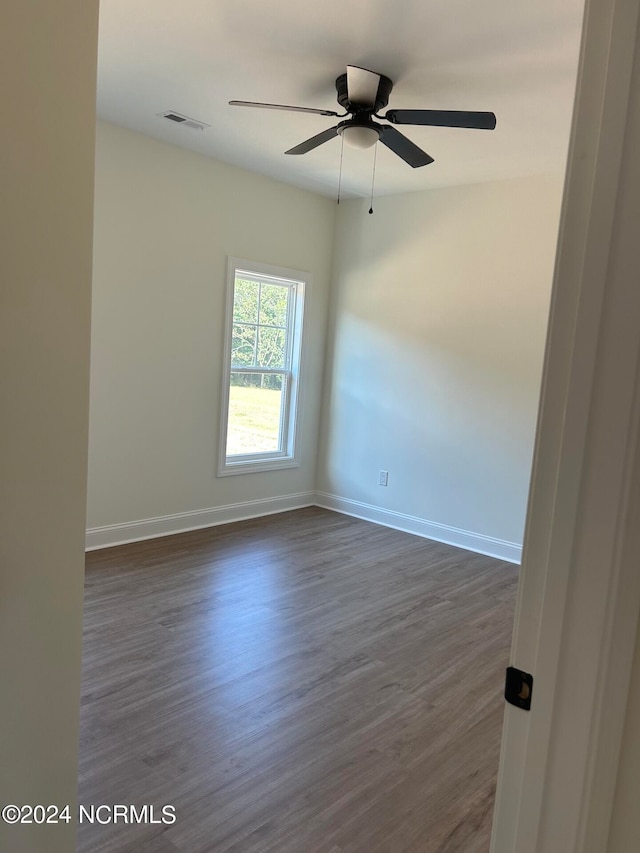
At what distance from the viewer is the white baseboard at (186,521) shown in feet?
14.1

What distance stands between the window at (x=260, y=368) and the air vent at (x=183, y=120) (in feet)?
3.64

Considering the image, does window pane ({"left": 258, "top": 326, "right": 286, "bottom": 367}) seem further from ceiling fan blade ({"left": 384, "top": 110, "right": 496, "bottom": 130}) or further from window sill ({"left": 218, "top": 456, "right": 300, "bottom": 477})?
ceiling fan blade ({"left": 384, "top": 110, "right": 496, "bottom": 130})

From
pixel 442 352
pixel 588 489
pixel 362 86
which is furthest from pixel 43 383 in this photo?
pixel 442 352

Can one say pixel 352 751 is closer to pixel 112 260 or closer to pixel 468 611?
pixel 468 611

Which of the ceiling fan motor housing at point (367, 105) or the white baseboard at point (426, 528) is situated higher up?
the ceiling fan motor housing at point (367, 105)

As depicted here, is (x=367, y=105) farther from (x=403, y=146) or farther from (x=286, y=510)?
(x=286, y=510)

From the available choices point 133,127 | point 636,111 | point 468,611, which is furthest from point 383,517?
point 636,111

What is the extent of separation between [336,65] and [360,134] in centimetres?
32

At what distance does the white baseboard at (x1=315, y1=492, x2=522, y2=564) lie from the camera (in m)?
4.70

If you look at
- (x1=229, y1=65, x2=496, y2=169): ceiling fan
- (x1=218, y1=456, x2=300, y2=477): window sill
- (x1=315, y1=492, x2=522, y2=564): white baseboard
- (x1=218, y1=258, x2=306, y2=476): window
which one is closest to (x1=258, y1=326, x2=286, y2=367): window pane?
(x1=218, y1=258, x2=306, y2=476): window

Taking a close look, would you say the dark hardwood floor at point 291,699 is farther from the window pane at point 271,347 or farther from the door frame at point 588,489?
the window pane at point 271,347

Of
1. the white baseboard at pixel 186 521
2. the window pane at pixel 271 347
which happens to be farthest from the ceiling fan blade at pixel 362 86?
the white baseboard at pixel 186 521

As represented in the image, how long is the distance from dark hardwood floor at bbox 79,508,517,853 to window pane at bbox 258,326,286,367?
177 centimetres

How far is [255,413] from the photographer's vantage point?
17.7 feet
